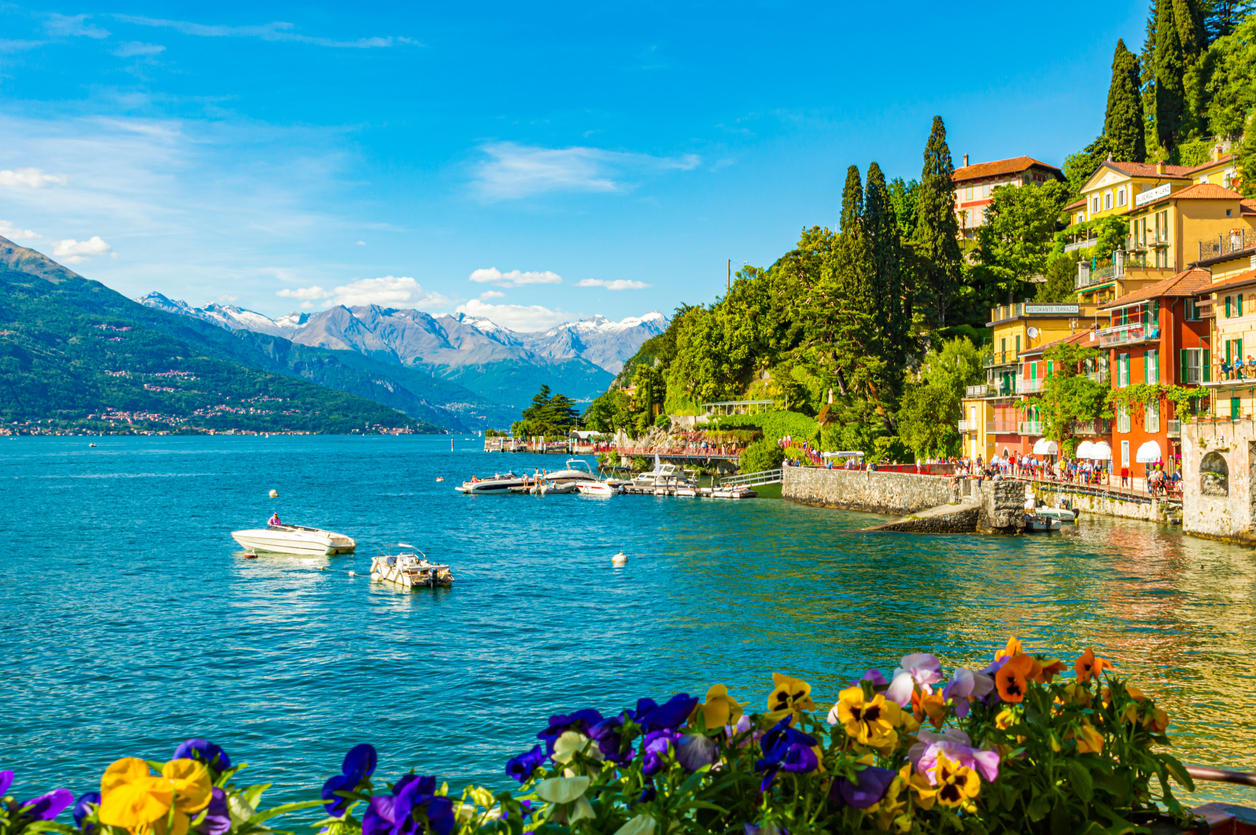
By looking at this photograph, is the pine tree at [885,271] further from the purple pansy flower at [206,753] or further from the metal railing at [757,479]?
the purple pansy flower at [206,753]

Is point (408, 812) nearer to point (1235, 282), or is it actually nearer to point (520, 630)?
point (520, 630)

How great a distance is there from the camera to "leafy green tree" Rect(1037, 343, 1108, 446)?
49406mm

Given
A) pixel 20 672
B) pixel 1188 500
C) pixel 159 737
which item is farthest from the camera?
pixel 1188 500

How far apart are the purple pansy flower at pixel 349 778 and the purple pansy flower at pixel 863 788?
5.57ft

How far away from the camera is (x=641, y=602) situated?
1168 inches

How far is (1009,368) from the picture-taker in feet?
202

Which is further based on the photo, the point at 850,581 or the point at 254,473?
the point at 254,473

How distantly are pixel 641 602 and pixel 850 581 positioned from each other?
306 inches

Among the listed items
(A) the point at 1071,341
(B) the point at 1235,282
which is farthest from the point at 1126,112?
(B) the point at 1235,282

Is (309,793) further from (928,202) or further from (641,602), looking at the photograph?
(928,202)

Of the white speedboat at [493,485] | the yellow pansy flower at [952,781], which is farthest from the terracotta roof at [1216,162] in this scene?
the yellow pansy flower at [952,781]

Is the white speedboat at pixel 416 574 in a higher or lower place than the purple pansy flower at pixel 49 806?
lower

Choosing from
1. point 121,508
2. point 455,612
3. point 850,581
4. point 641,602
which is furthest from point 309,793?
point 121,508

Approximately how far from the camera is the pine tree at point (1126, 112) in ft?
232
